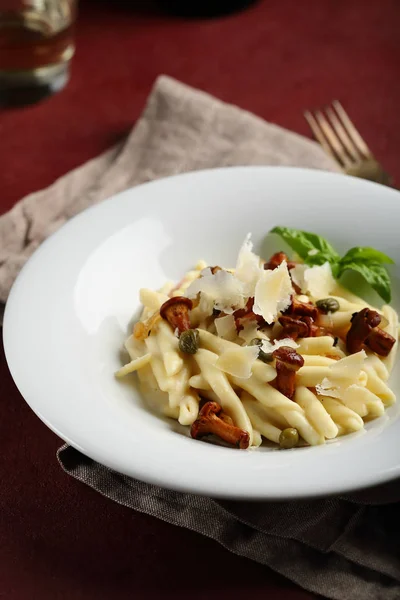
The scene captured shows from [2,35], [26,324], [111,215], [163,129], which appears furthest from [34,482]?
[2,35]

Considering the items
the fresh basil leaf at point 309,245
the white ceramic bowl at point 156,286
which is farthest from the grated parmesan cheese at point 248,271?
the white ceramic bowl at point 156,286

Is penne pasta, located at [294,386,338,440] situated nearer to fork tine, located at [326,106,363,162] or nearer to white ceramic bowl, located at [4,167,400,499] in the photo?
white ceramic bowl, located at [4,167,400,499]

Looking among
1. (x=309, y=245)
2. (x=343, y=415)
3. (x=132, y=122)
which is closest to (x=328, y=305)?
(x=309, y=245)

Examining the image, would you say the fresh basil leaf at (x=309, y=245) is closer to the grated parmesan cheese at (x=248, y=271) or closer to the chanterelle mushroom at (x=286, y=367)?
the grated parmesan cheese at (x=248, y=271)

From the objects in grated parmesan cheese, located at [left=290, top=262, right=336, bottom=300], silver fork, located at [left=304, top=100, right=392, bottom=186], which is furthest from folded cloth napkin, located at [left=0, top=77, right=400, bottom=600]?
silver fork, located at [left=304, top=100, right=392, bottom=186]

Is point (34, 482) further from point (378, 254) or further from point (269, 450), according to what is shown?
point (378, 254)
